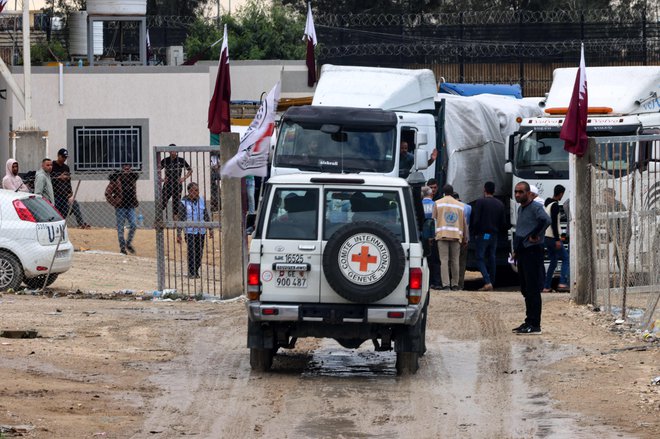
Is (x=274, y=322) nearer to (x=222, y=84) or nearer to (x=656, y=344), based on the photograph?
(x=656, y=344)

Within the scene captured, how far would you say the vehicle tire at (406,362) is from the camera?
41.2ft

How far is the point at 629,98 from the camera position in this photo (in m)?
24.2

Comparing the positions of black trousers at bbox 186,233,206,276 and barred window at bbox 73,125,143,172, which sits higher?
barred window at bbox 73,125,143,172

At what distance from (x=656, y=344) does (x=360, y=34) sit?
27804 mm

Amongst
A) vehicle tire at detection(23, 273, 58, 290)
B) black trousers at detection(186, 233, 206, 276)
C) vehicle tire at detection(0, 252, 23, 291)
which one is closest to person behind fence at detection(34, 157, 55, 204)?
vehicle tire at detection(23, 273, 58, 290)

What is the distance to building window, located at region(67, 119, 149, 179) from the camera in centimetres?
3134

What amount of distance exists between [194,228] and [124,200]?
608 centimetres

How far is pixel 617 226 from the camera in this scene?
1644 cm

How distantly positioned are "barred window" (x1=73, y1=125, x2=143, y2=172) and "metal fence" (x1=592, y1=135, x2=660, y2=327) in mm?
16304

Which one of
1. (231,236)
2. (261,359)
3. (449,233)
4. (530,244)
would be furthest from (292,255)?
(449,233)

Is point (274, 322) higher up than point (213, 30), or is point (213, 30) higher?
point (213, 30)

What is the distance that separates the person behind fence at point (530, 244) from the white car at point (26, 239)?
7512 mm

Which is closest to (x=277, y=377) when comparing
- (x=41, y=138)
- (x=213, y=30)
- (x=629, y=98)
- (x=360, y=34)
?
(x=629, y=98)

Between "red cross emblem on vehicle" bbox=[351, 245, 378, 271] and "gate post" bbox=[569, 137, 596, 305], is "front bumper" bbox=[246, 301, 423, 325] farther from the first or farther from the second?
"gate post" bbox=[569, 137, 596, 305]
